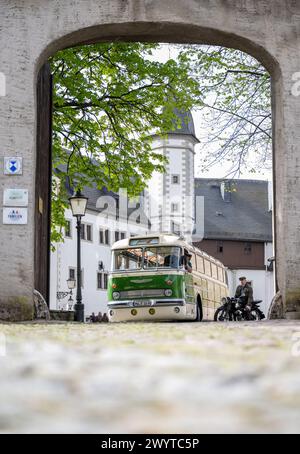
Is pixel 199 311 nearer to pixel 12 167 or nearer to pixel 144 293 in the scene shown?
pixel 144 293

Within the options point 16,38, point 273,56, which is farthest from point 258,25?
point 16,38

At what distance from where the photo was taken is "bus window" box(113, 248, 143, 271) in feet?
80.9

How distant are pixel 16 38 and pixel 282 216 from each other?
4.82 meters

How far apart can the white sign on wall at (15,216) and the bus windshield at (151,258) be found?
11759mm

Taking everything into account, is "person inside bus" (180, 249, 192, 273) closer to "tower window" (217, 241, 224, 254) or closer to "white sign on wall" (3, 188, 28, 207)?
"white sign on wall" (3, 188, 28, 207)

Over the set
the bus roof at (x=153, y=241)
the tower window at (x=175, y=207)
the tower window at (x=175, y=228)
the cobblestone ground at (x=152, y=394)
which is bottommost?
the cobblestone ground at (x=152, y=394)

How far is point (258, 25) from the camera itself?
44.2 feet

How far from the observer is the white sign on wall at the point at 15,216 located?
12711 millimetres

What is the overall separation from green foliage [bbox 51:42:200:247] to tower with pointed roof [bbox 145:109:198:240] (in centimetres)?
5015

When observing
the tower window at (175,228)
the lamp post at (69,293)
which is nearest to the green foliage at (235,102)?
the lamp post at (69,293)

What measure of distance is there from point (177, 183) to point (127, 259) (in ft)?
167

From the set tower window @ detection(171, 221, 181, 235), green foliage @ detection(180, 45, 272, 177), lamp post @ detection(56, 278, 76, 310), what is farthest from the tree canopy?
tower window @ detection(171, 221, 181, 235)

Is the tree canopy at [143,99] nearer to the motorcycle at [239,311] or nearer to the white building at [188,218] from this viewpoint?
the motorcycle at [239,311]
